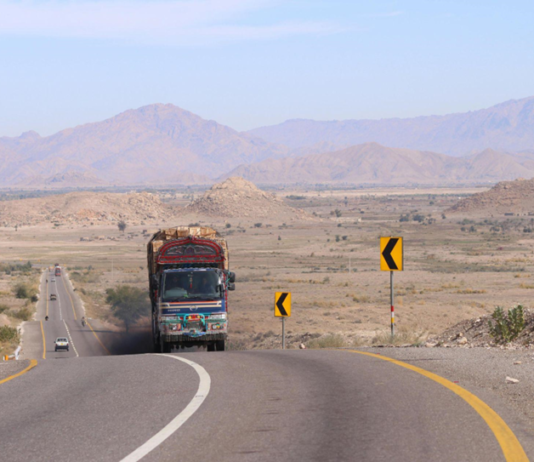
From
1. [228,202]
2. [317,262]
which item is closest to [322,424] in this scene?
[317,262]

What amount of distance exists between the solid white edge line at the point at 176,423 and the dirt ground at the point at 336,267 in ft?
33.5

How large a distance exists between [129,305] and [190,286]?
4753cm

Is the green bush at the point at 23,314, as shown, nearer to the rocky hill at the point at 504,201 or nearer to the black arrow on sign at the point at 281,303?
the black arrow on sign at the point at 281,303

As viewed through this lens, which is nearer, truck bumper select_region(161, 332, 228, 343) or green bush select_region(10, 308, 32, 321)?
truck bumper select_region(161, 332, 228, 343)

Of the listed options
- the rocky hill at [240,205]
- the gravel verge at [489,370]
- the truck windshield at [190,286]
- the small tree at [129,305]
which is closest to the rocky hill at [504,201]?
the rocky hill at [240,205]

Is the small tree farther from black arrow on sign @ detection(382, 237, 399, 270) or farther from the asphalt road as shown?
black arrow on sign @ detection(382, 237, 399, 270)

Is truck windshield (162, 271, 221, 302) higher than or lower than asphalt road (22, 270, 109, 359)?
higher

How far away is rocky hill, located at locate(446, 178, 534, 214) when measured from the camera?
185 m

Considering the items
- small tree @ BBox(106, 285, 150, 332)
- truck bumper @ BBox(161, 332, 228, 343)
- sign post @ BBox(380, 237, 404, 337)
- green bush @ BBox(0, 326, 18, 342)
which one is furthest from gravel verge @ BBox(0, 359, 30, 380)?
small tree @ BBox(106, 285, 150, 332)

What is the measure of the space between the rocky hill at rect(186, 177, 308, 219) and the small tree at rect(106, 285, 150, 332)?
112 metres

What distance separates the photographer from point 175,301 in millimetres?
20984

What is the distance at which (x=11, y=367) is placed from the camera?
13477 millimetres

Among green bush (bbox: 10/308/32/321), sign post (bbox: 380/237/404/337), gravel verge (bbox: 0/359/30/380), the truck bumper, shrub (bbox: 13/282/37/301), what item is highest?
sign post (bbox: 380/237/404/337)

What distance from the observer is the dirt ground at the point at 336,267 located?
1852 inches
